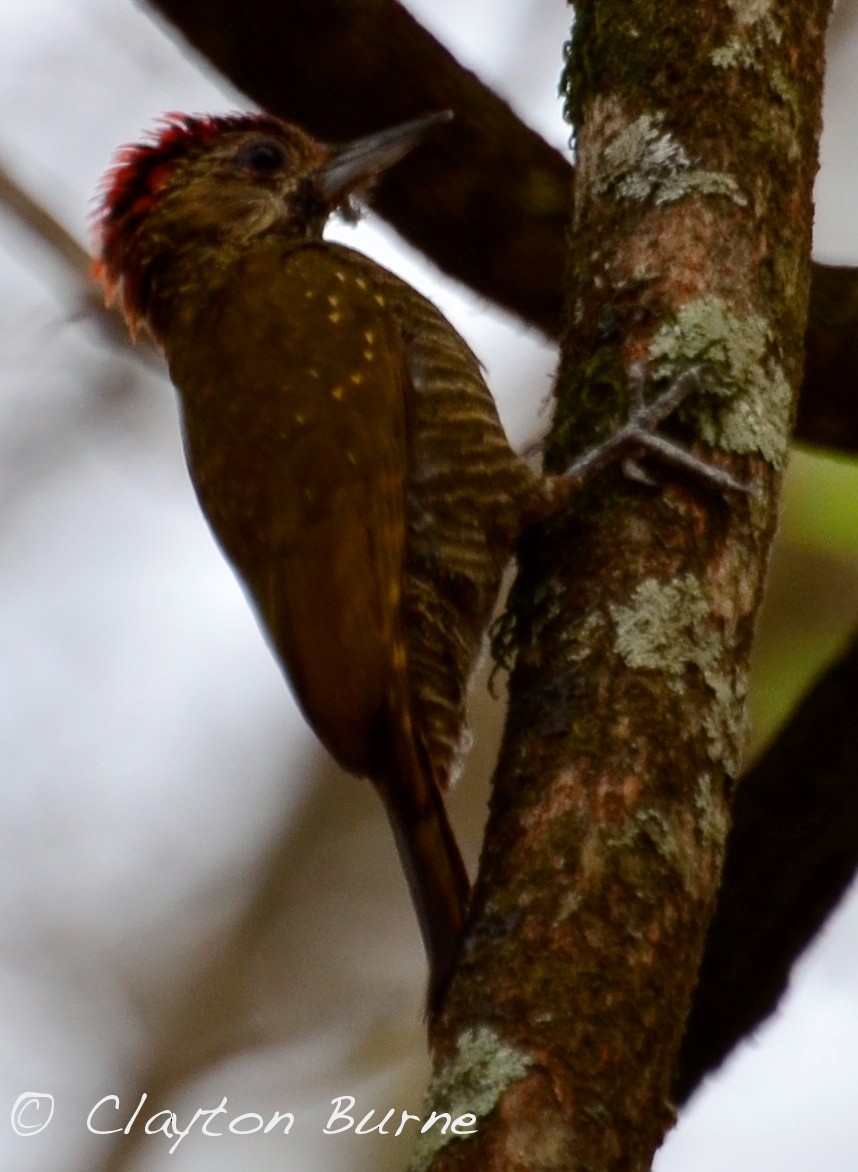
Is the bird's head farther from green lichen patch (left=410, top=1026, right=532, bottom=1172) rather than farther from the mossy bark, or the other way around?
green lichen patch (left=410, top=1026, right=532, bottom=1172)

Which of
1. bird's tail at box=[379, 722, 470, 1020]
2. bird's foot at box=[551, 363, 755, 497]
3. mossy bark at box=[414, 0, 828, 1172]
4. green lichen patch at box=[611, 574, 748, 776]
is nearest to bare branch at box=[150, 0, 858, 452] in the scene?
mossy bark at box=[414, 0, 828, 1172]

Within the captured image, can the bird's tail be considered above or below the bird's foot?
below

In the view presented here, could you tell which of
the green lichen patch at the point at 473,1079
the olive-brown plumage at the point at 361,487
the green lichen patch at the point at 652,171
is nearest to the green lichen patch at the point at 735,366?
the green lichen patch at the point at 652,171

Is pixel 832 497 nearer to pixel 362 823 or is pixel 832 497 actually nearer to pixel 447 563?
pixel 447 563

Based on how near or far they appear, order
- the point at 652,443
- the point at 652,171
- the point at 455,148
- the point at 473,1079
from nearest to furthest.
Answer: the point at 473,1079 → the point at 652,443 → the point at 652,171 → the point at 455,148


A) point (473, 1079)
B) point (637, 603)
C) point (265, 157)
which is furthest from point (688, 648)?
point (265, 157)

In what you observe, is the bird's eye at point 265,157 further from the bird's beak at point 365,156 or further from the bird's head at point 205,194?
the bird's beak at point 365,156

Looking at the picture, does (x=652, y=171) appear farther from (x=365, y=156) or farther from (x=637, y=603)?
(x=365, y=156)
